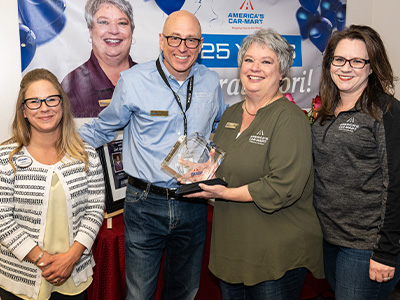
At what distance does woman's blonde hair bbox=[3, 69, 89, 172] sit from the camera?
1.78m

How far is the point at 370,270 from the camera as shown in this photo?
1.68 metres

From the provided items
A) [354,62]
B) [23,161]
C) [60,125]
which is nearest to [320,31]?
[354,62]

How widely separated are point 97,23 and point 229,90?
1.28 m

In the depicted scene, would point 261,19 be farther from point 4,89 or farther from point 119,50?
point 4,89

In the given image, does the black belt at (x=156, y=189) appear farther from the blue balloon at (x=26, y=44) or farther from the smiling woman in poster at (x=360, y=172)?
the blue balloon at (x=26, y=44)

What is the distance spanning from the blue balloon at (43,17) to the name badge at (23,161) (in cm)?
142

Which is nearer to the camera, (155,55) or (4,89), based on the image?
(4,89)

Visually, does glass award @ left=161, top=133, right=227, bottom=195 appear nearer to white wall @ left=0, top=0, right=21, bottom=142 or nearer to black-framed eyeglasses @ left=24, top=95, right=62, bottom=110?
black-framed eyeglasses @ left=24, top=95, right=62, bottom=110

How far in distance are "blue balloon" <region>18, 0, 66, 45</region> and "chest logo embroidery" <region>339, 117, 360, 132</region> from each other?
2192 mm

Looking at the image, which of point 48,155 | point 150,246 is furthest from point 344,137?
point 48,155

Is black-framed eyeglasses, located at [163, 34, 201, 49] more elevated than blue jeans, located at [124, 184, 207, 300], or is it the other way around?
black-framed eyeglasses, located at [163, 34, 201, 49]

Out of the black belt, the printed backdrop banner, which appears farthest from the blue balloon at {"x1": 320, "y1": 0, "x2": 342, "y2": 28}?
the black belt

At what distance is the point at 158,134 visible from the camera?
7.06ft

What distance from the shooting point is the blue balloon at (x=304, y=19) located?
11.9 feet
